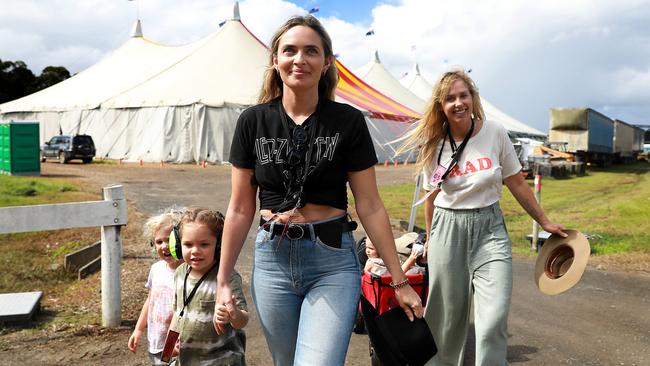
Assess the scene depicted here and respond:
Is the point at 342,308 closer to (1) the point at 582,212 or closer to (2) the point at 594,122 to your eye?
(1) the point at 582,212

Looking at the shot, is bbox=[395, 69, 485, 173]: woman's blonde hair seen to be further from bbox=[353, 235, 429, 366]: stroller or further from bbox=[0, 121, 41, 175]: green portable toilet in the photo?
bbox=[0, 121, 41, 175]: green portable toilet

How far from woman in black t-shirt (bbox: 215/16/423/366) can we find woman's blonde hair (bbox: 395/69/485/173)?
1.38 meters

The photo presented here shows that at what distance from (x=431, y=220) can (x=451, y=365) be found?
909 millimetres

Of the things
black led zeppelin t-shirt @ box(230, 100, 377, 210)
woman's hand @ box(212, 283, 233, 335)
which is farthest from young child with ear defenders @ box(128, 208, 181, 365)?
black led zeppelin t-shirt @ box(230, 100, 377, 210)

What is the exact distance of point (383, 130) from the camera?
1244 inches

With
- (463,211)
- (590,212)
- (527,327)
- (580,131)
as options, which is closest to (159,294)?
(463,211)

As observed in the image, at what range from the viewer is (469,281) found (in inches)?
140

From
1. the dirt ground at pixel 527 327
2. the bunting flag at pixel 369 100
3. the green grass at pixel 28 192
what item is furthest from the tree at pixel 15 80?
the dirt ground at pixel 527 327

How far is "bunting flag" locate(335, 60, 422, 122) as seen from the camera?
29484 mm

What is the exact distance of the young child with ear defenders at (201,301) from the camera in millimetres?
2822

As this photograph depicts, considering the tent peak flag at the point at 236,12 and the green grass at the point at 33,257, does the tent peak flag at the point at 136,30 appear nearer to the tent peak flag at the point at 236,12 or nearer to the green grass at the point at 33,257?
the tent peak flag at the point at 236,12

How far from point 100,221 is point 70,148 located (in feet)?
79.9

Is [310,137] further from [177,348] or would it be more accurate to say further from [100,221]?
[100,221]

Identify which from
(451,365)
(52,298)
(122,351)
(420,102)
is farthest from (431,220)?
(420,102)
